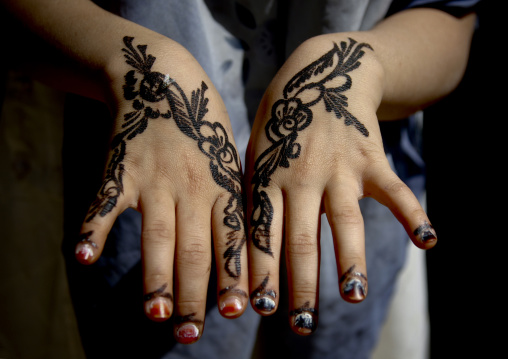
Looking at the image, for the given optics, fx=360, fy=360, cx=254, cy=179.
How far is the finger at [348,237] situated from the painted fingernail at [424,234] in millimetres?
80

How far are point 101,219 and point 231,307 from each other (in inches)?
A: 9.4

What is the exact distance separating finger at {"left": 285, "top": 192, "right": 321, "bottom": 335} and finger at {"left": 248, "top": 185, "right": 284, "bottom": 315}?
0.06 feet

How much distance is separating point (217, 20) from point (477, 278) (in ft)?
3.98

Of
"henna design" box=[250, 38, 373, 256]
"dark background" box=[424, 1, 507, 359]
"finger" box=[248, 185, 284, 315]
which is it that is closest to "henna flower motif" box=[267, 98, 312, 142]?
"henna design" box=[250, 38, 373, 256]

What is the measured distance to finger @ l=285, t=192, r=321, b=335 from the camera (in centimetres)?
55

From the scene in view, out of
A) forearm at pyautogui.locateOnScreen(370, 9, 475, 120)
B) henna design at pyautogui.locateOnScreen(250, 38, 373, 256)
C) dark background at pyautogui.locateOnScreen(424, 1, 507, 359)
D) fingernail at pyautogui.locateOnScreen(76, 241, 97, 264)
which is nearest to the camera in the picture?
fingernail at pyautogui.locateOnScreen(76, 241, 97, 264)

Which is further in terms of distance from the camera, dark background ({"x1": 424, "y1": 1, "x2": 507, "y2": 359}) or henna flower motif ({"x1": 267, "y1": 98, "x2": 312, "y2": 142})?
dark background ({"x1": 424, "y1": 1, "x2": 507, "y2": 359})

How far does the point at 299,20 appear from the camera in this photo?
844mm

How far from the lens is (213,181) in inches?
24.4

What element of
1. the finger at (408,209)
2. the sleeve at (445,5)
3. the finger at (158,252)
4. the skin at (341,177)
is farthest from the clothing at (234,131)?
the finger at (408,209)

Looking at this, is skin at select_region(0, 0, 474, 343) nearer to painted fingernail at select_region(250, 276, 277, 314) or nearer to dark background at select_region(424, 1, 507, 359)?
painted fingernail at select_region(250, 276, 277, 314)

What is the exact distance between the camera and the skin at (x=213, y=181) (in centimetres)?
55

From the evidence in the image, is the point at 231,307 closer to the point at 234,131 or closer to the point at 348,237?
the point at 348,237

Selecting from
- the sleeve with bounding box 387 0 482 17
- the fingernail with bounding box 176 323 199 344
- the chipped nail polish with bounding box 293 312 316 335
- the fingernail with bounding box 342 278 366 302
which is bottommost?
the fingernail with bounding box 176 323 199 344
